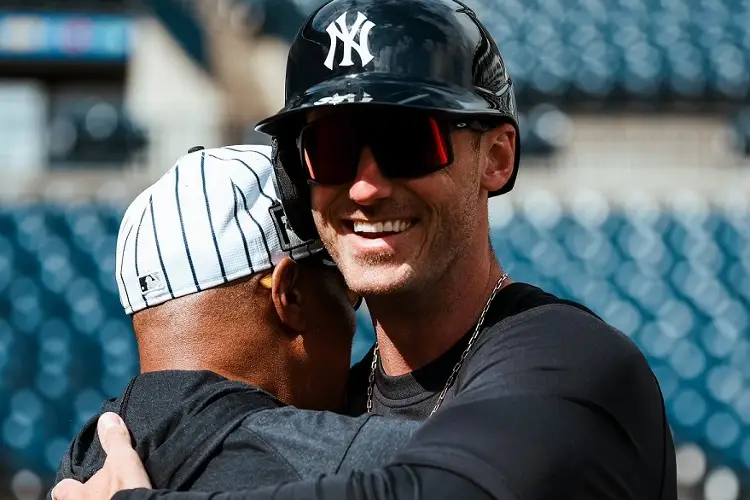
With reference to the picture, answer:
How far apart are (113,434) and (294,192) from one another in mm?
515

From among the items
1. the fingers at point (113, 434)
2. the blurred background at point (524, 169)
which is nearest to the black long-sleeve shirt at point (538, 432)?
the fingers at point (113, 434)

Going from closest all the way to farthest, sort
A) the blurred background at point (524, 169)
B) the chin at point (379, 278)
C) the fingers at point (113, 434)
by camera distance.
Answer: the fingers at point (113, 434)
the chin at point (379, 278)
the blurred background at point (524, 169)

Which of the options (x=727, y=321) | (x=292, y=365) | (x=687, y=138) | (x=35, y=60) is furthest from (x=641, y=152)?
(x=292, y=365)

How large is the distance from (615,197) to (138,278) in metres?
7.60

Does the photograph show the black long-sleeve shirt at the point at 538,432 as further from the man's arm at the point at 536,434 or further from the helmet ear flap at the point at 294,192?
the helmet ear flap at the point at 294,192

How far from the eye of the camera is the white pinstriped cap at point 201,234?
1.88 m

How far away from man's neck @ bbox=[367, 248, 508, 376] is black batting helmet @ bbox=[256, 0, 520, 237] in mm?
295

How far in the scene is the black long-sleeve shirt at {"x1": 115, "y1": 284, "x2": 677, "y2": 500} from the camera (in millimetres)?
1493

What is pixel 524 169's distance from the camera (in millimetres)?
9672

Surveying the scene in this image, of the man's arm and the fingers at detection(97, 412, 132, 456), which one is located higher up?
the man's arm

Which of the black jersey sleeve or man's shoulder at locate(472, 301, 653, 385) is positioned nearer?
the black jersey sleeve

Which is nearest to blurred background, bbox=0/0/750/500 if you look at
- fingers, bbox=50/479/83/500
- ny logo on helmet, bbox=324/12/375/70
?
fingers, bbox=50/479/83/500

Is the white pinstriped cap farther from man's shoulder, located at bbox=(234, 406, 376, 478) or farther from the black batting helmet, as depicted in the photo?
man's shoulder, located at bbox=(234, 406, 376, 478)

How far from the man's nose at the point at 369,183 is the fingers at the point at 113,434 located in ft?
1.75
